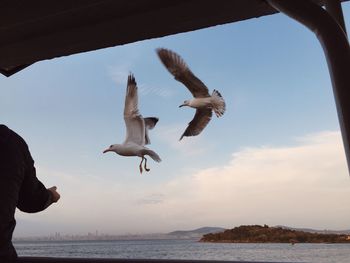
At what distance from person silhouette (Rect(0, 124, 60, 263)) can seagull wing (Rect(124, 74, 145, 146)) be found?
4.51 m

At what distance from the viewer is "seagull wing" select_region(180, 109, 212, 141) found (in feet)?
16.4

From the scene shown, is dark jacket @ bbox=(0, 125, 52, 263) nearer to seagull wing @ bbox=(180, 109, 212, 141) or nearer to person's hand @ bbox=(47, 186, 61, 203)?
person's hand @ bbox=(47, 186, 61, 203)

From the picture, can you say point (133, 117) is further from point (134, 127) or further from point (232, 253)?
point (232, 253)

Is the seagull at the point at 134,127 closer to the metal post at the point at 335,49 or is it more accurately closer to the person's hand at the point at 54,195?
the person's hand at the point at 54,195

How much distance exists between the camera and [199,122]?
5145 millimetres

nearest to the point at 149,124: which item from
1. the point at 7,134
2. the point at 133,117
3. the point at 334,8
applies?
the point at 133,117

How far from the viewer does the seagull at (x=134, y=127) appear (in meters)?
5.34

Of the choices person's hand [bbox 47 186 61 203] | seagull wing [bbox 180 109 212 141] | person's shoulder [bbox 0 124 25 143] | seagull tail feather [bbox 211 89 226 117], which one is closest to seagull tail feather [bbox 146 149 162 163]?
seagull wing [bbox 180 109 212 141]

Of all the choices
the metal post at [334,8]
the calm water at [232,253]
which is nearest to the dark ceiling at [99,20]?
the metal post at [334,8]

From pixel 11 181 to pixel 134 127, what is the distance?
4.89 metres

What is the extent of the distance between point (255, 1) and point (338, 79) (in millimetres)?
686

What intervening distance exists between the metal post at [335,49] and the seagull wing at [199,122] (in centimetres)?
417

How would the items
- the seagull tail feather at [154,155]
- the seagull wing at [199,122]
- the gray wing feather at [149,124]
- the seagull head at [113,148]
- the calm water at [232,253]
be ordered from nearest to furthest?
the seagull wing at [199,122] < the seagull tail feather at [154,155] < the gray wing feather at [149,124] < the seagull head at [113,148] < the calm water at [232,253]

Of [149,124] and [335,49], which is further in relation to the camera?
[149,124]
